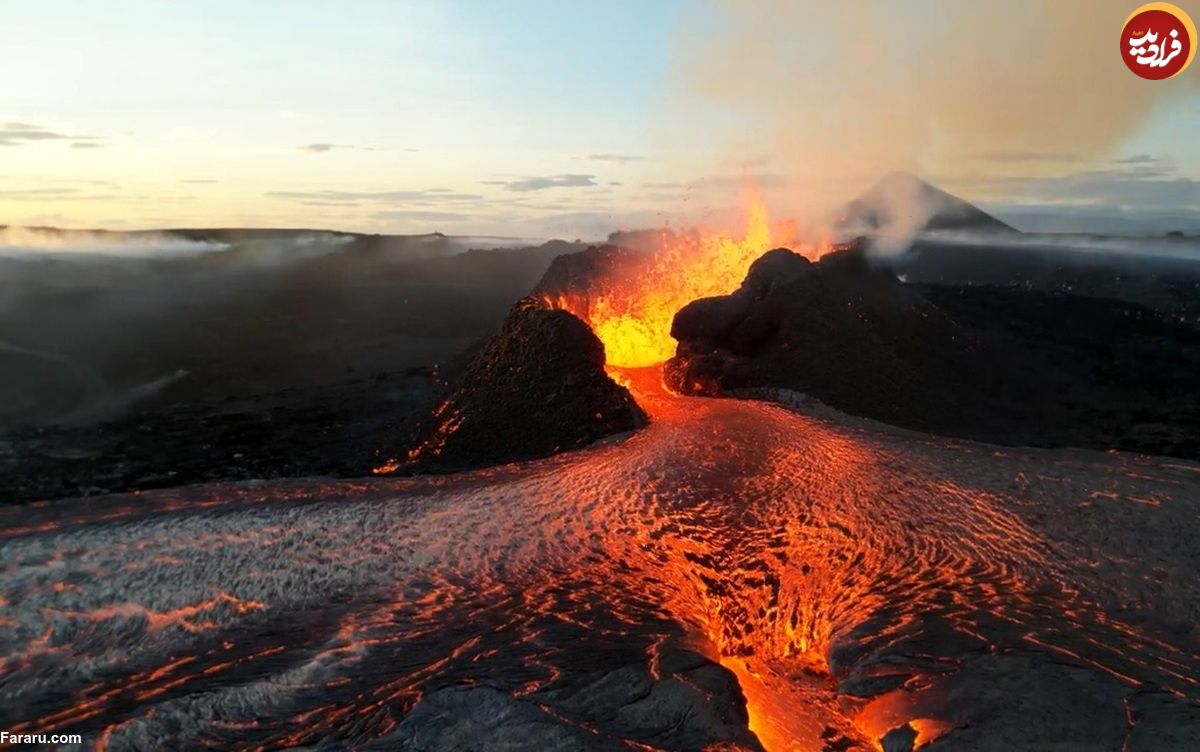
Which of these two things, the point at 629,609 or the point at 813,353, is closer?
the point at 629,609

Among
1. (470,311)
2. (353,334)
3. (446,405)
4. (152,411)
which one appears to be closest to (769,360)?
(446,405)

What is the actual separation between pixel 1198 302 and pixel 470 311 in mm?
50069

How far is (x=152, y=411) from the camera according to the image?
23859 mm

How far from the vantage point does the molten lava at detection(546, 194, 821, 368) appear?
2353 centimetres

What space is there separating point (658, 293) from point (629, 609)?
1748cm

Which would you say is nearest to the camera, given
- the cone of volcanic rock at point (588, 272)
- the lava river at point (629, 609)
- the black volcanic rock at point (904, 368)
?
the lava river at point (629, 609)

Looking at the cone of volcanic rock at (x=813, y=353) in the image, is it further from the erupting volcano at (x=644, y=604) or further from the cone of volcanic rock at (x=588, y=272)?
the erupting volcano at (x=644, y=604)

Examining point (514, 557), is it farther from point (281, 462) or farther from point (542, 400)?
point (281, 462)

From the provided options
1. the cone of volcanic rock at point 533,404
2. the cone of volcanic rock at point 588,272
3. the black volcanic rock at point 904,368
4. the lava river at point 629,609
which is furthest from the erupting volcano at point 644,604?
the cone of volcanic rock at point 588,272

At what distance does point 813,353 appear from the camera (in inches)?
769

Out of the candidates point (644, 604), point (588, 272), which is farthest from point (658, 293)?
point (644, 604)

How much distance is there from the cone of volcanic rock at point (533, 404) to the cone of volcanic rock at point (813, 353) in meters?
4.03

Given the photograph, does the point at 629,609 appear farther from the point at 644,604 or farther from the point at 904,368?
the point at 904,368

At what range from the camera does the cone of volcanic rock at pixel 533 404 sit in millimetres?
15625
